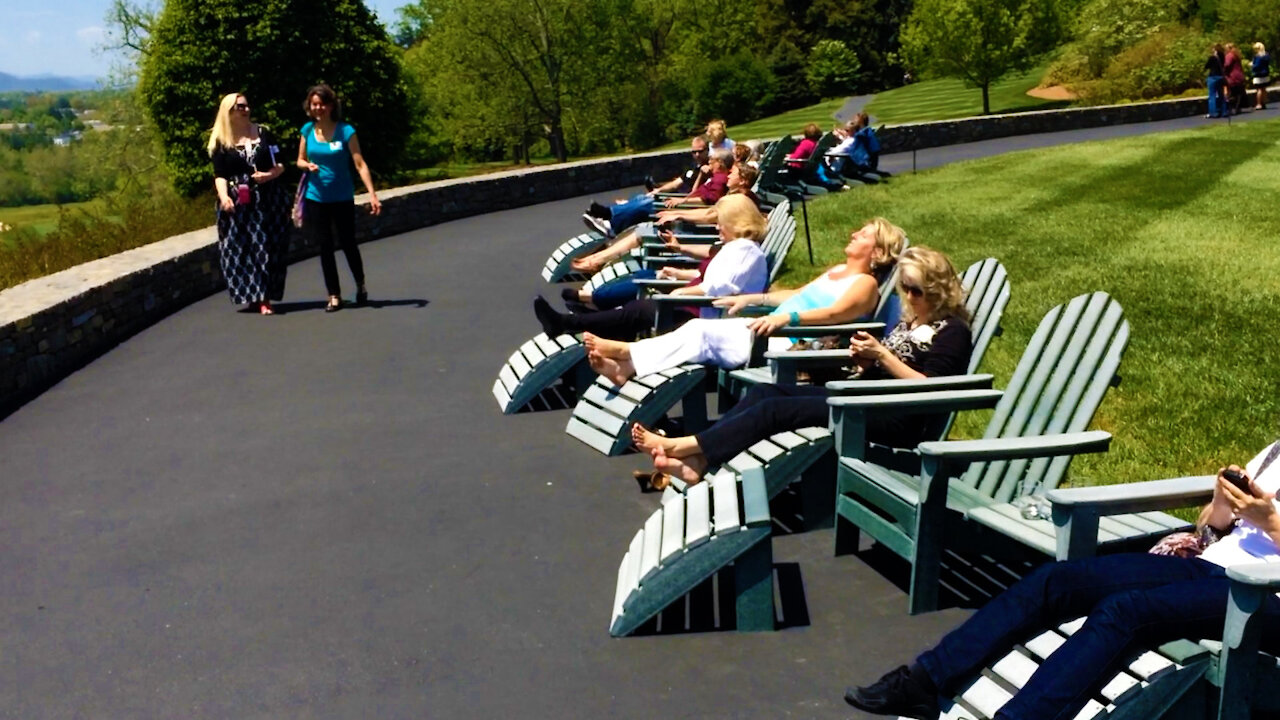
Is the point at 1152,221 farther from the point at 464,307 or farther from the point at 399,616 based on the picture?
the point at 399,616

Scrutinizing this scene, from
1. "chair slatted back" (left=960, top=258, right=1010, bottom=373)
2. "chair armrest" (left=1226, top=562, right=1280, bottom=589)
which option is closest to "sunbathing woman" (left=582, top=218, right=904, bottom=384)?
"chair slatted back" (left=960, top=258, right=1010, bottom=373)

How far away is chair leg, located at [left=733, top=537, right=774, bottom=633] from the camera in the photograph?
422 centimetres

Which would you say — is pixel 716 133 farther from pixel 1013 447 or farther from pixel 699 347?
pixel 1013 447

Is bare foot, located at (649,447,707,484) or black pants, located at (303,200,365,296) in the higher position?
black pants, located at (303,200,365,296)

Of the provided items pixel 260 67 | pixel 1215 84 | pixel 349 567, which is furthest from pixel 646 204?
pixel 260 67

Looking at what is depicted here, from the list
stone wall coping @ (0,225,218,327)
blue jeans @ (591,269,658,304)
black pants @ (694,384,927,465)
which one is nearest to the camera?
black pants @ (694,384,927,465)

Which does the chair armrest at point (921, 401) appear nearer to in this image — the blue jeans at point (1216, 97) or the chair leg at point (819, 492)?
the chair leg at point (819, 492)

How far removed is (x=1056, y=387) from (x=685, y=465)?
140 centimetres

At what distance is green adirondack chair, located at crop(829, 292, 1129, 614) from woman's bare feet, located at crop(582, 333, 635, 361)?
1730 millimetres

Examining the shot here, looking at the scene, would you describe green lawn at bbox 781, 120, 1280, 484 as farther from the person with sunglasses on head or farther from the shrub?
the shrub

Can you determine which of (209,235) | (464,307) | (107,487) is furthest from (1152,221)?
(107,487)

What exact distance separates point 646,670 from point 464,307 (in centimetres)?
669

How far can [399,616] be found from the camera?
14.9 ft

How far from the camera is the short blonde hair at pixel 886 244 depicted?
614 centimetres
